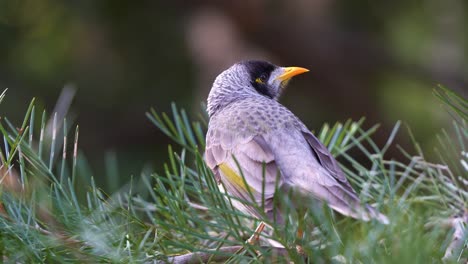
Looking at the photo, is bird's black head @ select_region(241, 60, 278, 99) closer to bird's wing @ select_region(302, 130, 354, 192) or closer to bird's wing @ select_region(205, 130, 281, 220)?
bird's wing @ select_region(205, 130, 281, 220)

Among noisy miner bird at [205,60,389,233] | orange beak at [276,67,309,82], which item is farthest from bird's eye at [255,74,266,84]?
noisy miner bird at [205,60,389,233]

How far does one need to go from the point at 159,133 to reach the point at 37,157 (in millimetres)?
5836

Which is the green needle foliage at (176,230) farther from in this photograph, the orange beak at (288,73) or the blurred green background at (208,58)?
the blurred green background at (208,58)

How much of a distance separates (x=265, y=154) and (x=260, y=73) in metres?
1.49

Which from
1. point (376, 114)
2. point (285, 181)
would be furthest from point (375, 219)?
point (376, 114)

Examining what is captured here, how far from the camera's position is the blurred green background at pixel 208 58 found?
7707 mm

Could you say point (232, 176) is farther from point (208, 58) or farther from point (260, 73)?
point (208, 58)

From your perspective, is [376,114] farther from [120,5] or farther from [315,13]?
[120,5]

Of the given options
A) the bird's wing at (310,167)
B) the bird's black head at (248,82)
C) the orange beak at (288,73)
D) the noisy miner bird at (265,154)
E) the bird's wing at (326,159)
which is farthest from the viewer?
the orange beak at (288,73)

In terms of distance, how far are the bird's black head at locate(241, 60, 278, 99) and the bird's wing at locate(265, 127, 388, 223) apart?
3.78 ft

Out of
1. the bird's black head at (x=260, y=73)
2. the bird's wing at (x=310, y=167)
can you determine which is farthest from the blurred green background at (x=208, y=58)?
the bird's wing at (x=310, y=167)

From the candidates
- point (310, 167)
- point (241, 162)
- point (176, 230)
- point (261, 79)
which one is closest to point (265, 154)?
point (241, 162)

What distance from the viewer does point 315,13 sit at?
27.7ft

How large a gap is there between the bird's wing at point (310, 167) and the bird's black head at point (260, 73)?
1.15 meters
